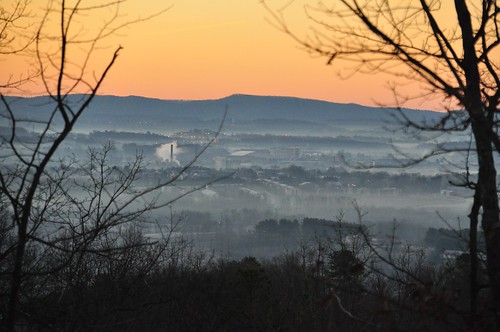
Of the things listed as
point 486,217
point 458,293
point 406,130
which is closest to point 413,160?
point 406,130

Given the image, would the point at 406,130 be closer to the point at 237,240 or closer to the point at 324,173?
the point at 237,240

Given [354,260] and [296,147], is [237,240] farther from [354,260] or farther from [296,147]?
[296,147]

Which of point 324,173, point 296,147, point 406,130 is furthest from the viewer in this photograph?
point 296,147

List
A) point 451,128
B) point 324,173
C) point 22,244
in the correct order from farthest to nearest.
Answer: point 324,173, point 451,128, point 22,244

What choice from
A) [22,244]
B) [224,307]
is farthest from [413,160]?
[224,307]

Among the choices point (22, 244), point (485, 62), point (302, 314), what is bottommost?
point (302, 314)

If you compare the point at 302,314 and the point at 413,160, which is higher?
the point at 413,160

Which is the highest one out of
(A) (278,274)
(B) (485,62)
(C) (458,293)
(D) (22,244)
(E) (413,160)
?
(B) (485,62)

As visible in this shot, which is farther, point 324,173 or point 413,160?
point 324,173

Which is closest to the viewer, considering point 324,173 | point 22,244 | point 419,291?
point 22,244
